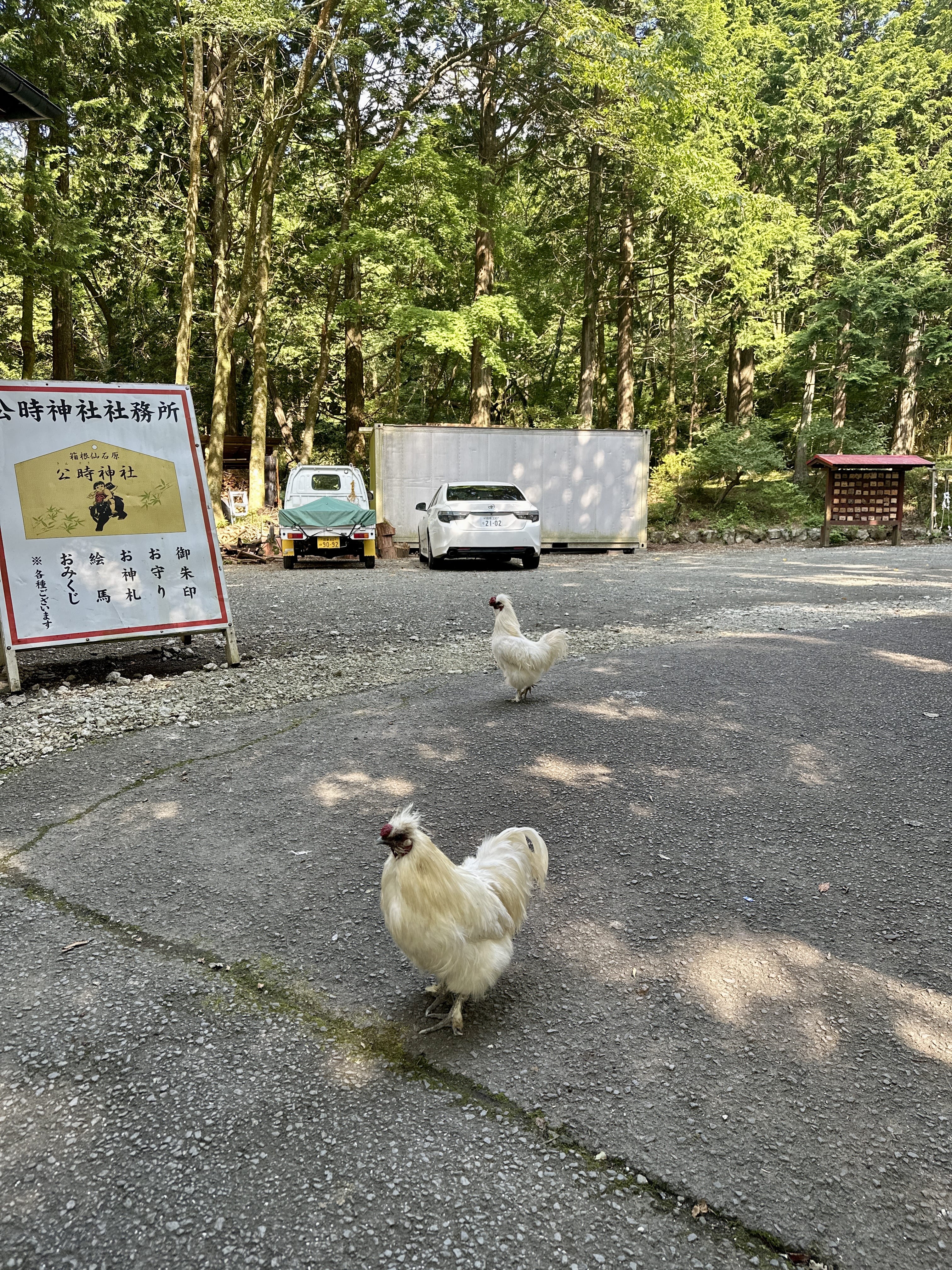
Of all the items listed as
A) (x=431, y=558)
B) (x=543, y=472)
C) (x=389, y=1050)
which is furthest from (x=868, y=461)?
(x=389, y=1050)

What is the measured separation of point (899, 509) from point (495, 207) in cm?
1220

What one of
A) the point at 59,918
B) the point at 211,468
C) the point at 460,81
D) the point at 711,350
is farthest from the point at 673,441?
the point at 59,918

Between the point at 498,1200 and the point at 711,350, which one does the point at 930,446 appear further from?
the point at 498,1200

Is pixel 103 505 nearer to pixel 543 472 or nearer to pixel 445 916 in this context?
pixel 445 916

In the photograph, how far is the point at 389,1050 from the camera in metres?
2.59

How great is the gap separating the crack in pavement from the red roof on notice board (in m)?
18.9

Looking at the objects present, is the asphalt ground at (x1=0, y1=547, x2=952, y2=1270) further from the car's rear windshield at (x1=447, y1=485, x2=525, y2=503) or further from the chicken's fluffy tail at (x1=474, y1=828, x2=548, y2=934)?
the car's rear windshield at (x1=447, y1=485, x2=525, y2=503)

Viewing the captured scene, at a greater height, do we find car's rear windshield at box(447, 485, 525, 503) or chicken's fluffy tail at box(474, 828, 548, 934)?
car's rear windshield at box(447, 485, 525, 503)

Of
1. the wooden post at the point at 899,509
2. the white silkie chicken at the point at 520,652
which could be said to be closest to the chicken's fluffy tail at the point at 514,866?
the white silkie chicken at the point at 520,652

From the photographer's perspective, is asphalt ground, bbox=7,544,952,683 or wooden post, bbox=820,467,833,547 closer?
asphalt ground, bbox=7,544,952,683

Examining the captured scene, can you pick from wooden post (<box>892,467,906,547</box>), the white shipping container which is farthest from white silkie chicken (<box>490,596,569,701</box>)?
wooden post (<box>892,467,906,547</box>)

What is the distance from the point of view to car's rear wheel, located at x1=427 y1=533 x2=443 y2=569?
15156 millimetres

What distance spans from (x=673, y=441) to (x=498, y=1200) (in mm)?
30045

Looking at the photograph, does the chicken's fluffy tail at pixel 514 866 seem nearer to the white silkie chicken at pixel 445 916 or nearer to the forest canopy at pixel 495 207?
the white silkie chicken at pixel 445 916
